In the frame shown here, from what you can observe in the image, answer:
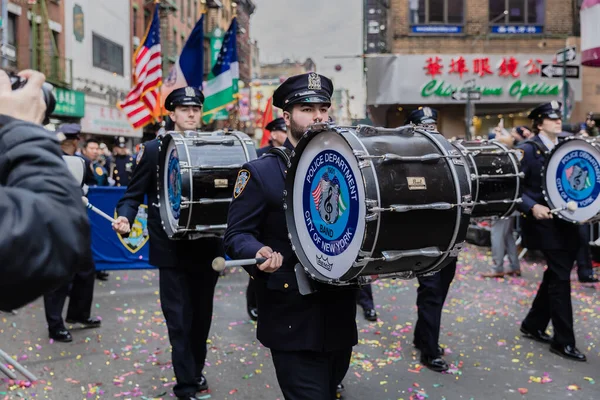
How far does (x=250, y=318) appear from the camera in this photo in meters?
7.30

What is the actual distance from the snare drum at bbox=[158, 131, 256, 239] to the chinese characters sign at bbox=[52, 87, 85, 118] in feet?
68.1

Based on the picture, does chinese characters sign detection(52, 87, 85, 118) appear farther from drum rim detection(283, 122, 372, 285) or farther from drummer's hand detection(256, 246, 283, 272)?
drummer's hand detection(256, 246, 283, 272)

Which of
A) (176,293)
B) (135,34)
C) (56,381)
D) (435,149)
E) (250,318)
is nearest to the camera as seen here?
(435,149)

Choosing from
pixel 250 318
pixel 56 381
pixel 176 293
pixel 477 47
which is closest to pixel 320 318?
pixel 176 293

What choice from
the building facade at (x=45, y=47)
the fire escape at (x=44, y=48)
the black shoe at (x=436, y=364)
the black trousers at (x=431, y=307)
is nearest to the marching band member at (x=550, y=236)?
the black trousers at (x=431, y=307)

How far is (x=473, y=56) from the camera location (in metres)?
22.3

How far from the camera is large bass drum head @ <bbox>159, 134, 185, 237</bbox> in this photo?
4691 mm

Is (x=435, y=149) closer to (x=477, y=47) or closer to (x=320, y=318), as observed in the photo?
(x=320, y=318)

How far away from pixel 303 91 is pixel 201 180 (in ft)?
4.45

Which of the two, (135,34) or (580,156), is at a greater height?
(135,34)

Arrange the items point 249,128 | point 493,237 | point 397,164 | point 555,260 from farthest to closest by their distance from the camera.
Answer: point 249,128, point 493,237, point 555,260, point 397,164

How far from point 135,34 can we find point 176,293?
31.7 meters

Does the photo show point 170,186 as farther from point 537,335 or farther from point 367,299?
point 537,335

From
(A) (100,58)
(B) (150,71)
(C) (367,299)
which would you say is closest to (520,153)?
(C) (367,299)
